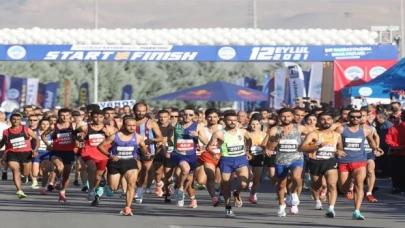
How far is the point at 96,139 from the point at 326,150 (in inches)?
174

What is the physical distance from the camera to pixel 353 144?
1736cm

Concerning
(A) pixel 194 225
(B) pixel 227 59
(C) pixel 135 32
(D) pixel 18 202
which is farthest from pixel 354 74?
(A) pixel 194 225

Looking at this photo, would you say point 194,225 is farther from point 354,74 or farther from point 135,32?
point 135,32

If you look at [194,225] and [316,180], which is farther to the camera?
[316,180]

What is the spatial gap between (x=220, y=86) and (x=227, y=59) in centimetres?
160

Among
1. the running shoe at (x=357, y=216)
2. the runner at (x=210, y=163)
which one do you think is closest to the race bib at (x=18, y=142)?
the runner at (x=210, y=163)

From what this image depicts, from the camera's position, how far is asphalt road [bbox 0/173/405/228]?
52.5ft

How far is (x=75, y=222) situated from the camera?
1630 centimetres

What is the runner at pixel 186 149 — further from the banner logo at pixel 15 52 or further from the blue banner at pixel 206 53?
the banner logo at pixel 15 52

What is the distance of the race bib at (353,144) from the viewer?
17.3 meters

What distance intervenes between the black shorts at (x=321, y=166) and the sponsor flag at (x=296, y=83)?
872 inches

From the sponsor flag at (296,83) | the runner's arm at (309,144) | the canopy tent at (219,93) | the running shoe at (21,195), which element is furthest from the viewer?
the sponsor flag at (296,83)

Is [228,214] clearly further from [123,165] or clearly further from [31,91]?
[31,91]

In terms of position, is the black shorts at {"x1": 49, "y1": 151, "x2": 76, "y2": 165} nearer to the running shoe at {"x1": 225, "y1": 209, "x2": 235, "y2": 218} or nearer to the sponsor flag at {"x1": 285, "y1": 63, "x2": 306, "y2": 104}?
the running shoe at {"x1": 225, "y1": 209, "x2": 235, "y2": 218}
